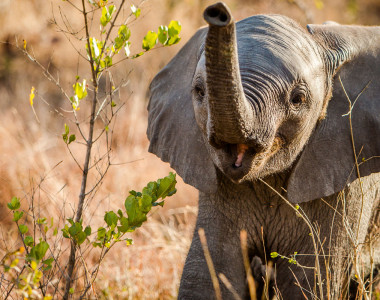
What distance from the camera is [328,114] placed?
382 centimetres

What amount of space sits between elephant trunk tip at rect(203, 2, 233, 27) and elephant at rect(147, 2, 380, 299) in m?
0.69

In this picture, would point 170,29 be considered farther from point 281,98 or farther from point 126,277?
point 126,277

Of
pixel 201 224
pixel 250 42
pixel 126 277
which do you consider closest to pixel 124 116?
pixel 126 277

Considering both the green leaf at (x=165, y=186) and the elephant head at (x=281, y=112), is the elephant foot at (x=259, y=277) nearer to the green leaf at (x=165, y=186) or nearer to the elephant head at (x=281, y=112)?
the elephant head at (x=281, y=112)

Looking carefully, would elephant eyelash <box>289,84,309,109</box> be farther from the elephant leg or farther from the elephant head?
the elephant leg

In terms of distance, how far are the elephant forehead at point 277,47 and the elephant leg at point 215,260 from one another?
97cm

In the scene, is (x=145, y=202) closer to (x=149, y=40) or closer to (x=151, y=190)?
(x=151, y=190)

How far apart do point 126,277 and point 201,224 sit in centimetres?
96

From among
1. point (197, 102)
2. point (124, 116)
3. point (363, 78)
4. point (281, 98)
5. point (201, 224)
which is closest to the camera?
point (281, 98)

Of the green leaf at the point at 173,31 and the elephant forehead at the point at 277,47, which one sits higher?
the green leaf at the point at 173,31

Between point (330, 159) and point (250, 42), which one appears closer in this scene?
point (250, 42)

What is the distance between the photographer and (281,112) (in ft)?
11.3

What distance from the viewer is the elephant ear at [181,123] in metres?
3.96

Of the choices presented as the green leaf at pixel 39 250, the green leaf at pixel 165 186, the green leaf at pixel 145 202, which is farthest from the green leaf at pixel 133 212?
the green leaf at pixel 39 250
